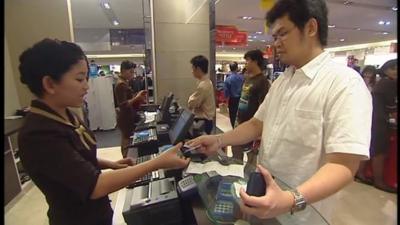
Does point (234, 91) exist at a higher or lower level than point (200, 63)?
lower

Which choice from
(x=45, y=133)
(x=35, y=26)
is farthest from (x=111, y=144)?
(x=45, y=133)

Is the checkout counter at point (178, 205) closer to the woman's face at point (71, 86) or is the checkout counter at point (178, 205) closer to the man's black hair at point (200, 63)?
the woman's face at point (71, 86)

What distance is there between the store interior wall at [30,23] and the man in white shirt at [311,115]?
12.0ft

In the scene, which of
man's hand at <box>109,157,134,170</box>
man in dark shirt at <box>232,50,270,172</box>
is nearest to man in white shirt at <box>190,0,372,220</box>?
man's hand at <box>109,157,134,170</box>

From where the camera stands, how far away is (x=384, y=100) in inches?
129

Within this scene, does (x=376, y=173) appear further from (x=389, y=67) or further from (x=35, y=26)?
(x=35, y=26)

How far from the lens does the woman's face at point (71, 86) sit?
40.9 inches

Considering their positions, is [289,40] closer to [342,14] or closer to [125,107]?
[125,107]

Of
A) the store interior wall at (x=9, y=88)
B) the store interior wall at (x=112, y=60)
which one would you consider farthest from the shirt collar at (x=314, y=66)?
the store interior wall at (x=112, y=60)

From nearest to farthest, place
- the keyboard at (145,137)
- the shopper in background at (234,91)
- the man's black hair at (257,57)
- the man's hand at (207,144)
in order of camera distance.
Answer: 1. the man's hand at (207,144)
2. the keyboard at (145,137)
3. the man's black hair at (257,57)
4. the shopper in background at (234,91)

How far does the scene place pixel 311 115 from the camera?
964 mm

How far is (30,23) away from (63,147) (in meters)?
3.70

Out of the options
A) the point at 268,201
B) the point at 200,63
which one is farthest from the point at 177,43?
the point at 268,201

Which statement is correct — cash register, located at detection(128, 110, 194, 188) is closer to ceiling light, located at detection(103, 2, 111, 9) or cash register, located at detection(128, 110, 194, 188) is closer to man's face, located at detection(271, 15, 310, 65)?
man's face, located at detection(271, 15, 310, 65)
